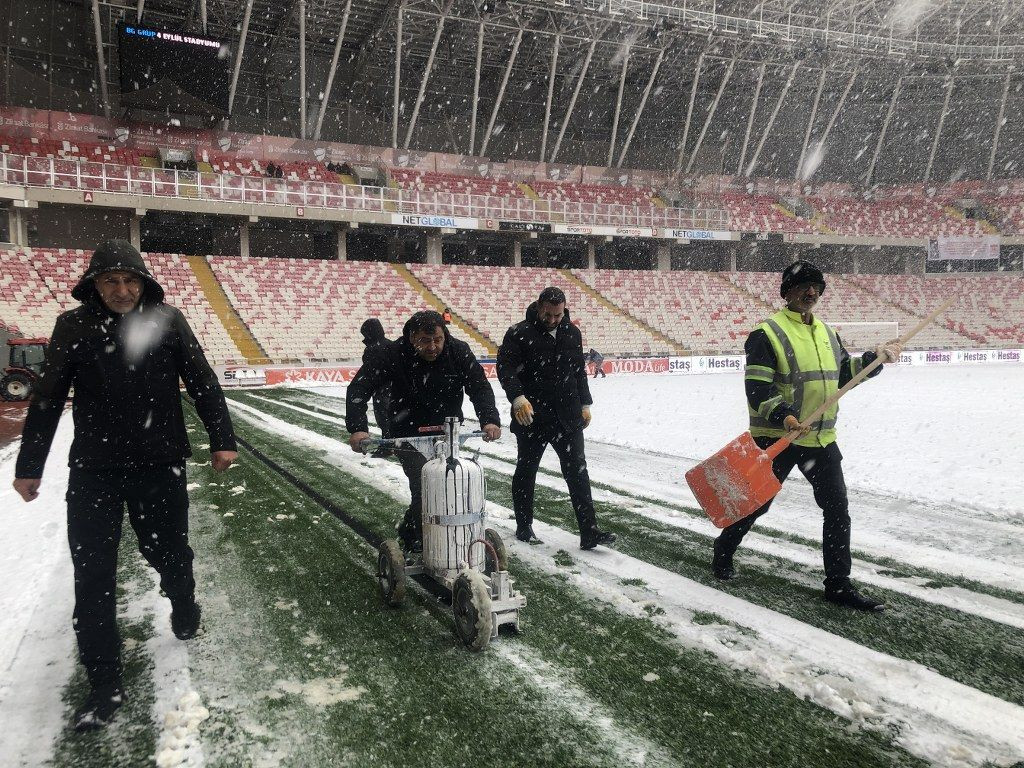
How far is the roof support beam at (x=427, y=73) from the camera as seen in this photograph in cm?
3169

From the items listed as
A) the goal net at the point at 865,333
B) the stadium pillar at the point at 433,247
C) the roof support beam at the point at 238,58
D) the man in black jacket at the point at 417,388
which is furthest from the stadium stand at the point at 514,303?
the man in black jacket at the point at 417,388

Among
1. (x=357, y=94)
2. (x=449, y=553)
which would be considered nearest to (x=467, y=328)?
(x=357, y=94)

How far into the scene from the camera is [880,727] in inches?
106

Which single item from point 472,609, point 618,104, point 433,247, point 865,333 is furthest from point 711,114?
point 472,609

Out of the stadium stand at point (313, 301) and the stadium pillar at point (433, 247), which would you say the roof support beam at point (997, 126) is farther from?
the stadium stand at point (313, 301)

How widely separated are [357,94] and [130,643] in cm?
3676

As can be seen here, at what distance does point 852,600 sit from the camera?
12.8 feet

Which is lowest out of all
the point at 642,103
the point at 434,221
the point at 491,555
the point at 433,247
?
the point at 491,555

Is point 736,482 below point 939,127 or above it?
below

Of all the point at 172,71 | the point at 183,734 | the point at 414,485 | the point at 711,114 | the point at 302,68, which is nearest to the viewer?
the point at 183,734

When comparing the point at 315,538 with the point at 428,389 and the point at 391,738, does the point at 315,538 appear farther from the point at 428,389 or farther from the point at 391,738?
the point at 391,738

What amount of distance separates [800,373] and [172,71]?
31760mm

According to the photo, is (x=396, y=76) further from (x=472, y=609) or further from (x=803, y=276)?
(x=472, y=609)

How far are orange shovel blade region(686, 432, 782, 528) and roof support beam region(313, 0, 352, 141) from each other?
32023 mm
